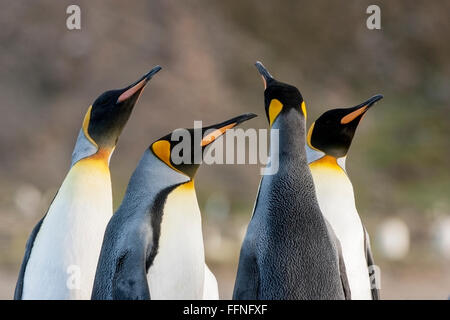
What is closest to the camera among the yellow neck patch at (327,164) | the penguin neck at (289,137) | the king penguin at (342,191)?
the penguin neck at (289,137)

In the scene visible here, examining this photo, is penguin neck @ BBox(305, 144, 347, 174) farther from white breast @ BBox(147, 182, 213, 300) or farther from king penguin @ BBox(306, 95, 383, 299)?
white breast @ BBox(147, 182, 213, 300)

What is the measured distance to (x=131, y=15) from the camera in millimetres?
12531

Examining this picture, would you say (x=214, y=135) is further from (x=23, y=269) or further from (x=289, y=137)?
(x=23, y=269)

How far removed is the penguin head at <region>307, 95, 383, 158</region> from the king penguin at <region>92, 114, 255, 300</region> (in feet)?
1.78

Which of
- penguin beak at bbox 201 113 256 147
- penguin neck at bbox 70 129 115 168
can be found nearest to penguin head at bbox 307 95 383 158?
penguin beak at bbox 201 113 256 147

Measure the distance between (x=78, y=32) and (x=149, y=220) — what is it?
11627 mm

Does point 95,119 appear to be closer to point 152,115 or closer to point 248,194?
point 248,194

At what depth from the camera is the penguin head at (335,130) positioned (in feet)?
6.98

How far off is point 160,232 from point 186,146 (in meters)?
0.21

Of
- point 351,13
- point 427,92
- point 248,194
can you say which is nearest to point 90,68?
point 248,194

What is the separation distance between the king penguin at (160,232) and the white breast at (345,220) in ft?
1.71

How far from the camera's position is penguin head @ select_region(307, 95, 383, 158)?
6.98 feet

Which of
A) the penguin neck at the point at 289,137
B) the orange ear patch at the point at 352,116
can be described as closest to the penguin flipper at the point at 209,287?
the penguin neck at the point at 289,137

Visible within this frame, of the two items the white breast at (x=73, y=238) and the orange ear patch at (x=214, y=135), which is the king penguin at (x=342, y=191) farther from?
the white breast at (x=73, y=238)
